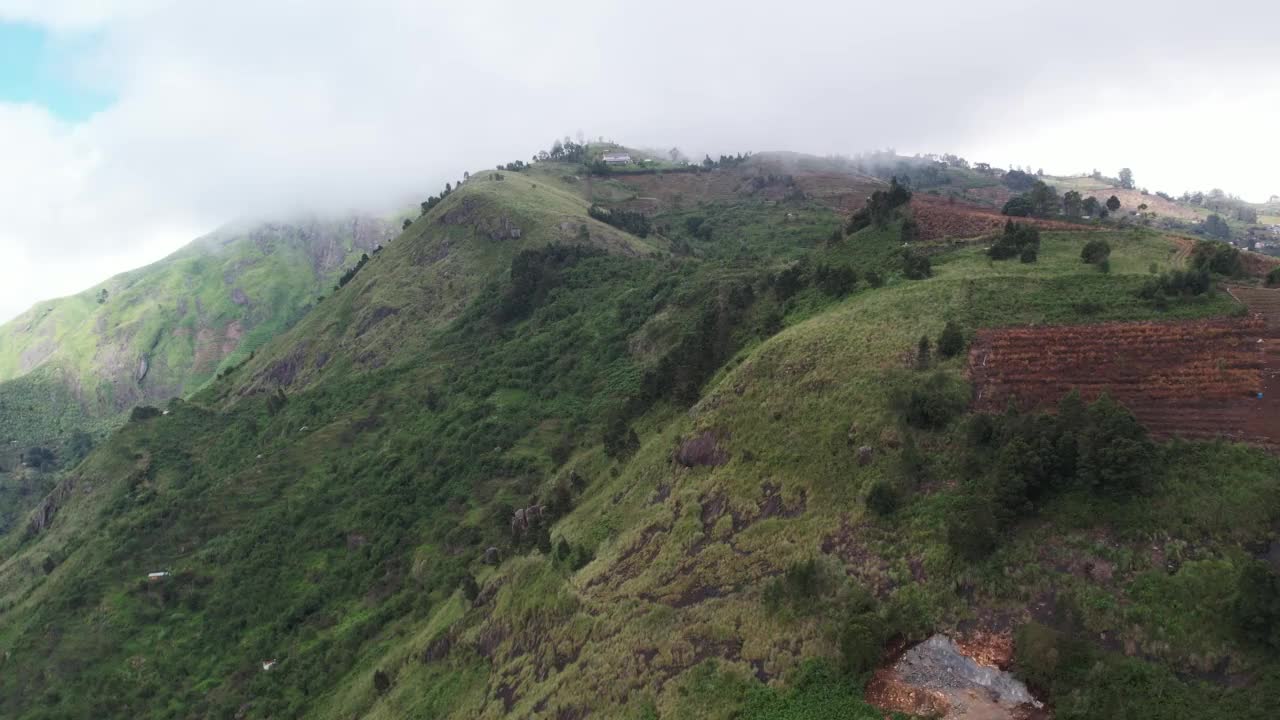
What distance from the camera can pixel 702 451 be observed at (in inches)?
1918

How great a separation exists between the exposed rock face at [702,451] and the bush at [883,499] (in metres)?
12.7

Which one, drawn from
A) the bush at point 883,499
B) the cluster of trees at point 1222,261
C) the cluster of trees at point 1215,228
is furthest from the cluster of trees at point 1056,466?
the cluster of trees at point 1215,228

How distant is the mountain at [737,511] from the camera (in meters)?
28.5

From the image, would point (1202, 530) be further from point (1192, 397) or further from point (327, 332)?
point (327, 332)

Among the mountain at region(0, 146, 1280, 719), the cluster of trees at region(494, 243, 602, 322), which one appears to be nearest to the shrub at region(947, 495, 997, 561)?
the mountain at region(0, 146, 1280, 719)

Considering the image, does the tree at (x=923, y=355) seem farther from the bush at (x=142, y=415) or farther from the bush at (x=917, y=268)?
the bush at (x=142, y=415)

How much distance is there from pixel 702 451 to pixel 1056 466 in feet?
73.5

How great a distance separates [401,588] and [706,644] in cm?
4541

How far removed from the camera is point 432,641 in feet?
183

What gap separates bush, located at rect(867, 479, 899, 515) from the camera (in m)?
34.9

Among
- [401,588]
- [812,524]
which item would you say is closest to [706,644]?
[812,524]

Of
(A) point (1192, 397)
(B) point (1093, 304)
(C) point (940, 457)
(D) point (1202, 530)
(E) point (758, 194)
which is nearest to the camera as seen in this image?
(D) point (1202, 530)

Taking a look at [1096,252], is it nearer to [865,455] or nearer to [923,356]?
[923,356]

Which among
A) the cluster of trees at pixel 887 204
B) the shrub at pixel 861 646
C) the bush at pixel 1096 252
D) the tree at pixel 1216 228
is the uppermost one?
Result: the cluster of trees at pixel 887 204
